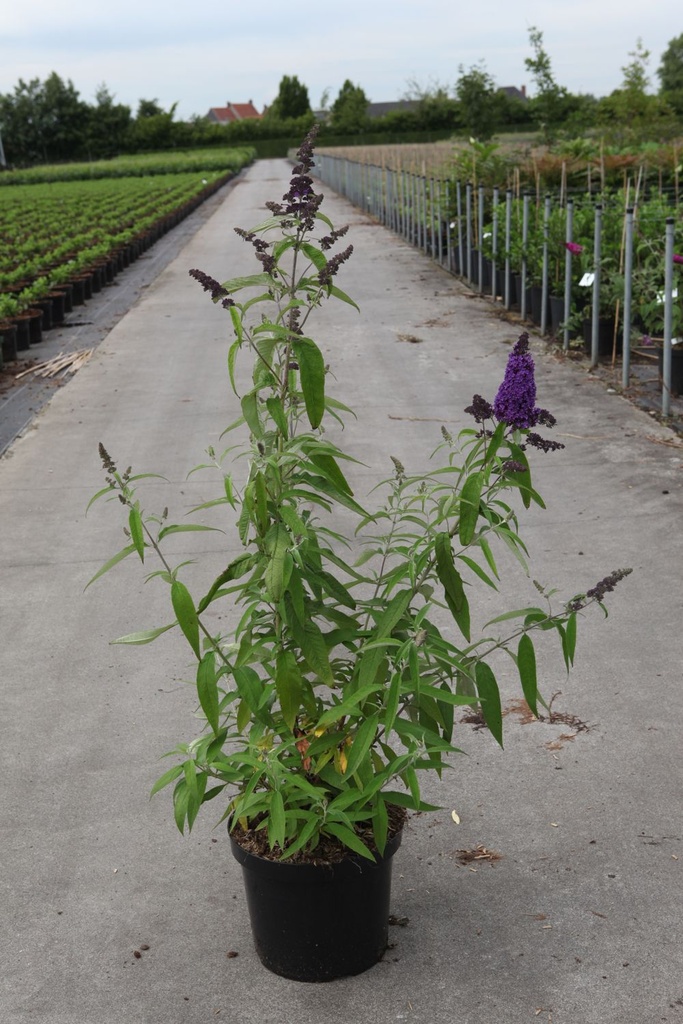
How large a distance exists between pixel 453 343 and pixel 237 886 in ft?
27.2

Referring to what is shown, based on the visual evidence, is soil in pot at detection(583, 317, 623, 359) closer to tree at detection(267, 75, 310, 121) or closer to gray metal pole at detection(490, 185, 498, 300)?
gray metal pole at detection(490, 185, 498, 300)

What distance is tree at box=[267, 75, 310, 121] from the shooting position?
107 meters

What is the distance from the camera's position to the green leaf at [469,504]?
7.13ft

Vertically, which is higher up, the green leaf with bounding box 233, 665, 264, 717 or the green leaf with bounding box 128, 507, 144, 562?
the green leaf with bounding box 128, 507, 144, 562

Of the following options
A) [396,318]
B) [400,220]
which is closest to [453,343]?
[396,318]

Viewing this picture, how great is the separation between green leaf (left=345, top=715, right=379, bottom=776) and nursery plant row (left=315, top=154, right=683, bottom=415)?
18.2 feet

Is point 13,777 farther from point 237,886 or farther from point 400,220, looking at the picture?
point 400,220

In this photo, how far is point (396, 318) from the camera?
12289 millimetres

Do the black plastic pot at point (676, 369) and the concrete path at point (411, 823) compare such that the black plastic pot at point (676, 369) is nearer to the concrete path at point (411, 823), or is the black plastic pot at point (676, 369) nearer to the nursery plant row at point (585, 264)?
the nursery plant row at point (585, 264)

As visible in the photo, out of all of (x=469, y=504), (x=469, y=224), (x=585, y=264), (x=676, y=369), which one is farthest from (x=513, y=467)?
(x=469, y=224)

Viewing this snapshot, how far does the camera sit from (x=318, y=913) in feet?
8.11

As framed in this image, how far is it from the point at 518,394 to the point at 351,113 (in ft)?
299

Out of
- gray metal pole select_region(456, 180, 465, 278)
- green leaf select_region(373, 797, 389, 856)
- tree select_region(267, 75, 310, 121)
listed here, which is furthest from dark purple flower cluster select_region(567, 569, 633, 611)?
tree select_region(267, 75, 310, 121)

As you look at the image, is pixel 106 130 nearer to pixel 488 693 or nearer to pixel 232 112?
pixel 232 112
